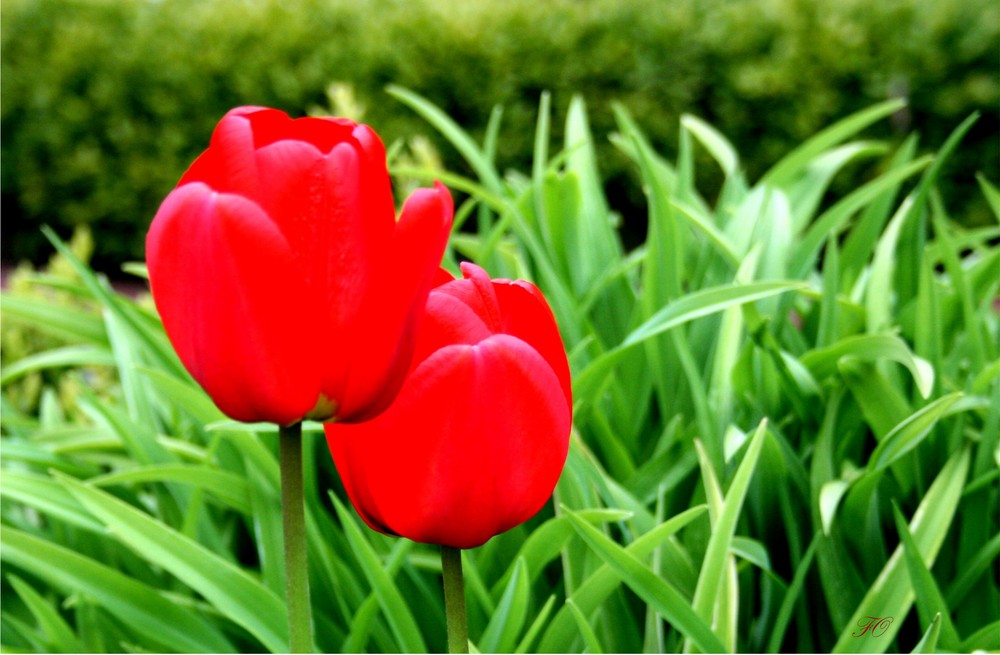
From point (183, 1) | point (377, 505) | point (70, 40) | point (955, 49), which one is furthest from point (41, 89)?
point (377, 505)

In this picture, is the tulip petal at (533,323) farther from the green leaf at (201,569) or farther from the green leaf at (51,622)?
the green leaf at (51,622)

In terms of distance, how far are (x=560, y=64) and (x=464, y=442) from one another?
4909mm

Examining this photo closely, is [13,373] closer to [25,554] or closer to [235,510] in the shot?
[235,510]

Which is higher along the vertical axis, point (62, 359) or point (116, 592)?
point (62, 359)

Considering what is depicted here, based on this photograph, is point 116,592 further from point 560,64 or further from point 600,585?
point 560,64

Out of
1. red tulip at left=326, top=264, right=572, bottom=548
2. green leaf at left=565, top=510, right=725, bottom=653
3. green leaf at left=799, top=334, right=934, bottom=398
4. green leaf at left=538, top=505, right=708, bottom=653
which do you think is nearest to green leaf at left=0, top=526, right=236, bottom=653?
green leaf at left=538, top=505, right=708, bottom=653

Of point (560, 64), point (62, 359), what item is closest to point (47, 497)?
point (62, 359)

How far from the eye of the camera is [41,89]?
591 centimetres

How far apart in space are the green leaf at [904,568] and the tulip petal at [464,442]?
0.57 m

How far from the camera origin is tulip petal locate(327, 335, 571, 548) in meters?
0.53

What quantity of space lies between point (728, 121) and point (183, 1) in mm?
3138

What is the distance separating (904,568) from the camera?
1.10 meters

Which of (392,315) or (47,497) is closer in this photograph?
(392,315)

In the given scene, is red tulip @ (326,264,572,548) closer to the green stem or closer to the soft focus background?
the green stem
